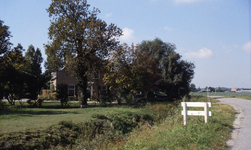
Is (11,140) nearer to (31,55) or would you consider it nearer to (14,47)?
(14,47)

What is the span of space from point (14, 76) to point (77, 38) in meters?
7.11

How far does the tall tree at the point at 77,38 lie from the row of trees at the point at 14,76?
121 inches

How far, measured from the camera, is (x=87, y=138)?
10602mm

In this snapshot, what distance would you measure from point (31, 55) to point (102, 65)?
39907 millimetres

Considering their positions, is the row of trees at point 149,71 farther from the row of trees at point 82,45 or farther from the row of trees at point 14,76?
the row of trees at point 14,76

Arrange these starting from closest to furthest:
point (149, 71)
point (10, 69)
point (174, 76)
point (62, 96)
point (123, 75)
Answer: point (10, 69) < point (62, 96) < point (123, 75) < point (149, 71) < point (174, 76)

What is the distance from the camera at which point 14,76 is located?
64.4 ft

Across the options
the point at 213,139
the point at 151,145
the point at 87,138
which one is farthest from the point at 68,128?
the point at 213,139

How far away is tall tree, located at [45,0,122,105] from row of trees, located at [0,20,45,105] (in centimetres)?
308

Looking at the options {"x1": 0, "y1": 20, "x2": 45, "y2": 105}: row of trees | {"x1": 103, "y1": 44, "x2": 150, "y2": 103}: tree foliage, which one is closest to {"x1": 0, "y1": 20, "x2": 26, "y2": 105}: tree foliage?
{"x1": 0, "y1": 20, "x2": 45, "y2": 105}: row of trees

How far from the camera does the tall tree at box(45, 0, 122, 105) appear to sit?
23094mm

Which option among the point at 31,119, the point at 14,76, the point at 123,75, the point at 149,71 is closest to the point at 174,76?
the point at 149,71

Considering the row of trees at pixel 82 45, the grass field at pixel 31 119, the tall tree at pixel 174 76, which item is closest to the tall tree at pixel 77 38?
the row of trees at pixel 82 45

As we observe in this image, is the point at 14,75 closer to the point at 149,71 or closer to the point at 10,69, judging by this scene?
the point at 10,69
